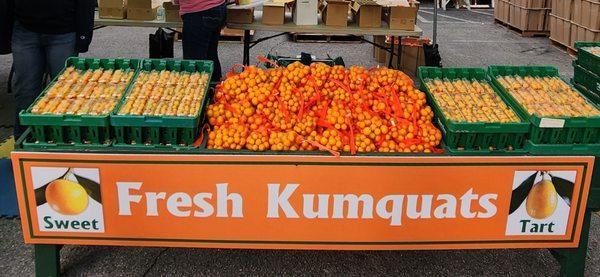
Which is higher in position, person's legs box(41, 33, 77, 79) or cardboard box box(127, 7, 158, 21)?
cardboard box box(127, 7, 158, 21)

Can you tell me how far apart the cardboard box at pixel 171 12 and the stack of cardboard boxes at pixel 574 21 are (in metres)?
6.61

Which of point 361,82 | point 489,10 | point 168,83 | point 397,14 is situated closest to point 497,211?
point 361,82

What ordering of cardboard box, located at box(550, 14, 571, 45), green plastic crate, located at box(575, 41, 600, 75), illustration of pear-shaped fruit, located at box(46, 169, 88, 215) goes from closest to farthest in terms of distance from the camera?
1. illustration of pear-shaped fruit, located at box(46, 169, 88, 215)
2. green plastic crate, located at box(575, 41, 600, 75)
3. cardboard box, located at box(550, 14, 571, 45)

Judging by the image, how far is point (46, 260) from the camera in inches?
147

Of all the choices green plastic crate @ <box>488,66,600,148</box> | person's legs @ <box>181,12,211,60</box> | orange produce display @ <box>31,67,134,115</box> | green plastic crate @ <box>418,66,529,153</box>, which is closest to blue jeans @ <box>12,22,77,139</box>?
orange produce display @ <box>31,67,134,115</box>

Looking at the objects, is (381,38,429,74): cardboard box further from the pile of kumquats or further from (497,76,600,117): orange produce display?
the pile of kumquats

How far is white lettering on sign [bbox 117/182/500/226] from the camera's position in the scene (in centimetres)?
360

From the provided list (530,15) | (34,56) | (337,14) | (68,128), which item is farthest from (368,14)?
(530,15)

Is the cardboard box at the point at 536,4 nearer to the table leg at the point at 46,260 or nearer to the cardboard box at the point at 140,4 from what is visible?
the cardboard box at the point at 140,4

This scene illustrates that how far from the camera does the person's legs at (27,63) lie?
16.5 ft

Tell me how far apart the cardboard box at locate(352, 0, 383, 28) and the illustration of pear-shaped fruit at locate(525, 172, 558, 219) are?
361cm

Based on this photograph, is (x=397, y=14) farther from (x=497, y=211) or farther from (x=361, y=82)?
(x=497, y=211)

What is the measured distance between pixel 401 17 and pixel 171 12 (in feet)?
8.55

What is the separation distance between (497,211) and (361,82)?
1243 millimetres
